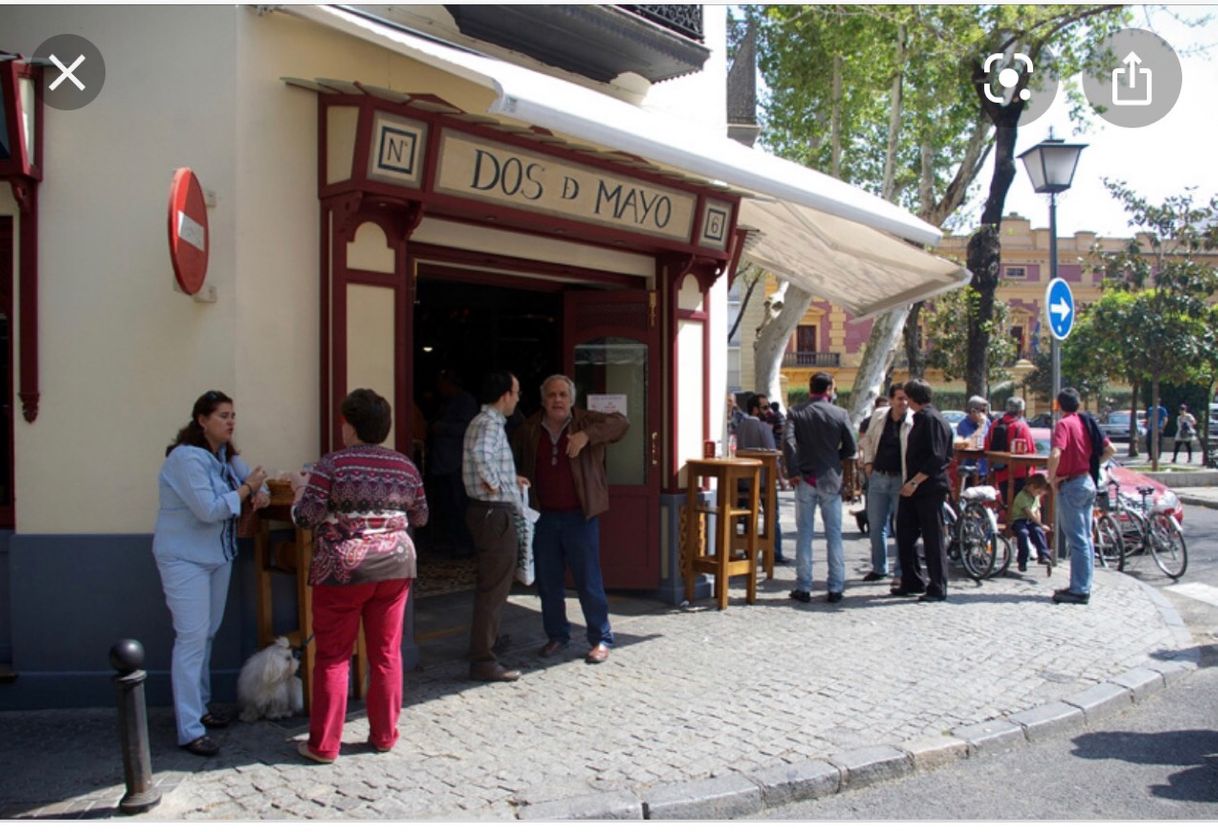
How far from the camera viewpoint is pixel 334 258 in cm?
568

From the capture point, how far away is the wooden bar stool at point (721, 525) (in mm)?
7484

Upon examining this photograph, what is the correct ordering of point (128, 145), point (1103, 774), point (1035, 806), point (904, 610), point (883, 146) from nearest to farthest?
point (1035, 806) → point (1103, 774) → point (128, 145) → point (904, 610) → point (883, 146)

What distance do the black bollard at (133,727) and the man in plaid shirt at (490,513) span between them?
2.08 meters

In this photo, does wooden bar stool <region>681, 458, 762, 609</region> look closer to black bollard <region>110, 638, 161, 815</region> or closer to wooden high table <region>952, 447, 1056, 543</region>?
wooden high table <region>952, 447, 1056, 543</region>

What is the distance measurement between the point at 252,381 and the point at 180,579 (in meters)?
1.22

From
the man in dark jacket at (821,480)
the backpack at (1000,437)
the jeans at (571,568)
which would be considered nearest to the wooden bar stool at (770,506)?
the man in dark jacket at (821,480)

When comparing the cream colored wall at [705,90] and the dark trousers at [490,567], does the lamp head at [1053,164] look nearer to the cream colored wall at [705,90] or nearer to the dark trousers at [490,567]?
the cream colored wall at [705,90]

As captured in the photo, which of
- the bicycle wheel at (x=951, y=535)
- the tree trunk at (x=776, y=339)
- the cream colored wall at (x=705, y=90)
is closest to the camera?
the cream colored wall at (x=705, y=90)

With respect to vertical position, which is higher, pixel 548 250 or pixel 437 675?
pixel 548 250

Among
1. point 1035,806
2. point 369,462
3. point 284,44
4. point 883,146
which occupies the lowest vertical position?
point 1035,806

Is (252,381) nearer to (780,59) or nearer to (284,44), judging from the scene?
(284,44)

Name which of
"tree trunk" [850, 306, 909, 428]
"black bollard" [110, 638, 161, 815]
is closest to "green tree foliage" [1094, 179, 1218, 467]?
"tree trunk" [850, 306, 909, 428]

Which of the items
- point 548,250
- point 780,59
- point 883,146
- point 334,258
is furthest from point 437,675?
point 883,146

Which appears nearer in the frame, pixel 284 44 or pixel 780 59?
pixel 284 44
